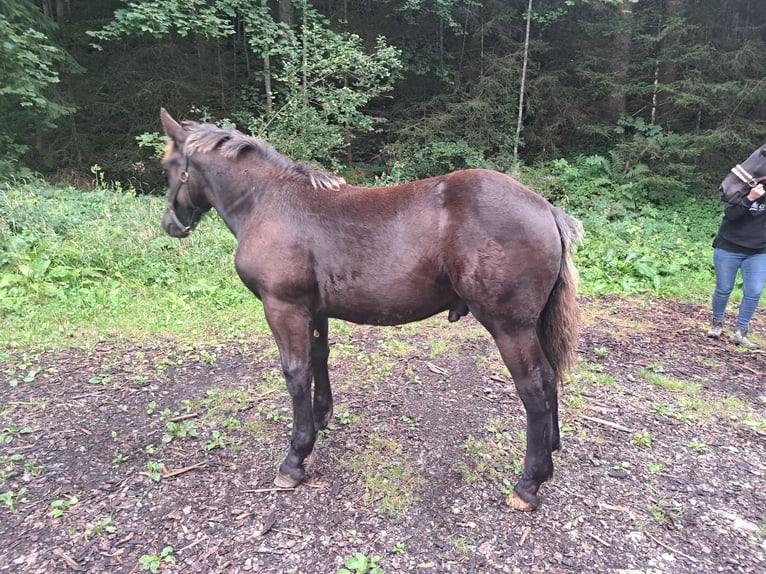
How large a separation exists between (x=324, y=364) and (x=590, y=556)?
1914 millimetres

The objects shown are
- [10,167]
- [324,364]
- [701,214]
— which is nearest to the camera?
[324,364]

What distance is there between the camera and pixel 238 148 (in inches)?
106

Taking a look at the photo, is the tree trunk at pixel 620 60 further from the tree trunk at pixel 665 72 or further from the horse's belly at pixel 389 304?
the horse's belly at pixel 389 304

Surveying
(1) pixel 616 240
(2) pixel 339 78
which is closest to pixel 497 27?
(2) pixel 339 78

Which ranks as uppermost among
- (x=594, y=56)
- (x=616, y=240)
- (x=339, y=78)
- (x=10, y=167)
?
(x=594, y=56)

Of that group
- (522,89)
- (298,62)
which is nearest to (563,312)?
(298,62)

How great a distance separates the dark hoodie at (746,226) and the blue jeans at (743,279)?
3.6 inches

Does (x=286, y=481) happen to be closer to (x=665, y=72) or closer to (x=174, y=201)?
(x=174, y=201)

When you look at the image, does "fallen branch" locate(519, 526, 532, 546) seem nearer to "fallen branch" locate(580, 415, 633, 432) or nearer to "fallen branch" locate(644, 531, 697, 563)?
"fallen branch" locate(644, 531, 697, 563)

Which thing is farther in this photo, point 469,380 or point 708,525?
point 469,380

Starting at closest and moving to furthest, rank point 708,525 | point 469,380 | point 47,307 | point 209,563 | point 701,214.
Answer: point 209,563
point 708,525
point 469,380
point 47,307
point 701,214

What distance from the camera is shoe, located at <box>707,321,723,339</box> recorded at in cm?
508

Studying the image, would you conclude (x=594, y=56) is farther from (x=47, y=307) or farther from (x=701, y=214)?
(x=47, y=307)

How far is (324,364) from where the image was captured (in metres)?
3.19
